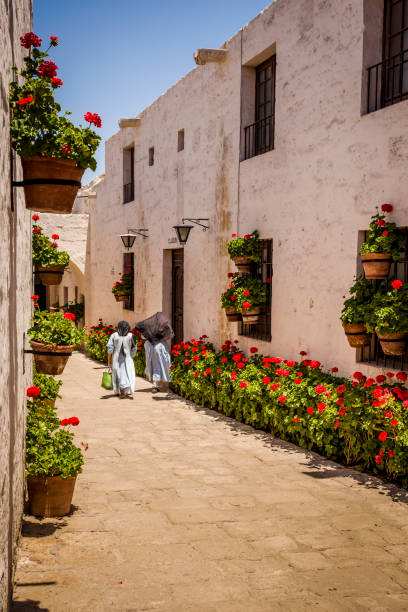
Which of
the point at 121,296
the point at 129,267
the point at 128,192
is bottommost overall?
the point at 121,296

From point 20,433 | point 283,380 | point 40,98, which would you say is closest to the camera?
point 40,98

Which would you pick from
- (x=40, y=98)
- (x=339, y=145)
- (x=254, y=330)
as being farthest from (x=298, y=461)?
(x=40, y=98)

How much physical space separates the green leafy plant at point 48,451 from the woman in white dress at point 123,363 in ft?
18.2

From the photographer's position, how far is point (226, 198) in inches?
413

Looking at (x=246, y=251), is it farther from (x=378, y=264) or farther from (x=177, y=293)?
(x=177, y=293)

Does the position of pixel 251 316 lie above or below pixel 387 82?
below

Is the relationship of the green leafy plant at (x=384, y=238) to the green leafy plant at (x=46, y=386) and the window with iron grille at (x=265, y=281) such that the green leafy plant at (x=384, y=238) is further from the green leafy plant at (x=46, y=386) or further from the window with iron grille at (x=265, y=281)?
the green leafy plant at (x=46, y=386)

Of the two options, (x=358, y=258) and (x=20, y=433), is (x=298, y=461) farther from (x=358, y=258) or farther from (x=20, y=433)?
(x=20, y=433)

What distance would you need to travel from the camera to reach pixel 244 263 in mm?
9312

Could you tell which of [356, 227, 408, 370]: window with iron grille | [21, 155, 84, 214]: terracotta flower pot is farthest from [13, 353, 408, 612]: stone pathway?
[21, 155, 84, 214]: terracotta flower pot

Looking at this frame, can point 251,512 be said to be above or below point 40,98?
below

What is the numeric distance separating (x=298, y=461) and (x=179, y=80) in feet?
28.1

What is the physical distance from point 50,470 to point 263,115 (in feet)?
22.4

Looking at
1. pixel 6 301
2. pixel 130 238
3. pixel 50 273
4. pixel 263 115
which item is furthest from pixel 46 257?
pixel 6 301
